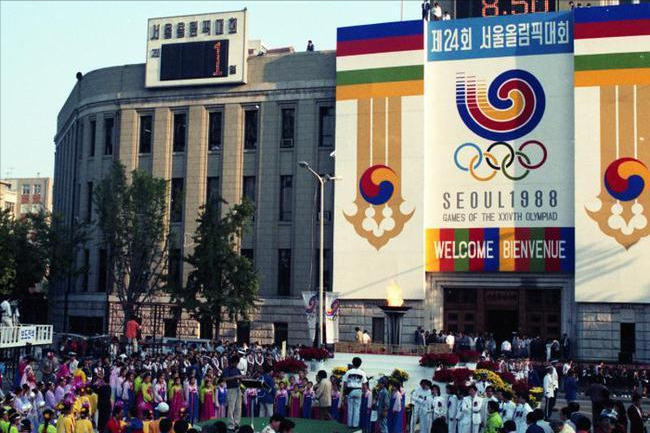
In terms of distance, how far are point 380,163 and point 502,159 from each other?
6482mm

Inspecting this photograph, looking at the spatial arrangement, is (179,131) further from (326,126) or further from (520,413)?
(520,413)

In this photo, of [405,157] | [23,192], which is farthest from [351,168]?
[23,192]

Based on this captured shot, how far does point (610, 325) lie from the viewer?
143 ft

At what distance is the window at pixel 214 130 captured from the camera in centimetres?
5372

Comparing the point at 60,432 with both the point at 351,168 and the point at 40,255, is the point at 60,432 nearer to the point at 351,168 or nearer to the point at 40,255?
the point at 351,168

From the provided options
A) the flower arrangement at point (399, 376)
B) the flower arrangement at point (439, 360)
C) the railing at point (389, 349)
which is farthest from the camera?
the railing at point (389, 349)

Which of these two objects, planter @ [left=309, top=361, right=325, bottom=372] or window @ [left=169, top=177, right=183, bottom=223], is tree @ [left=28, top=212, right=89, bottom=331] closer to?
window @ [left=169, top=177, right=183, bottom=223]

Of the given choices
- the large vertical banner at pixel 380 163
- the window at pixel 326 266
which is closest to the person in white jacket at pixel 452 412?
the large vertical banner at pixel 380 163

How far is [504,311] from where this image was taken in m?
46.9

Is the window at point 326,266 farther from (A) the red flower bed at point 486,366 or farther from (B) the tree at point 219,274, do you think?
(A) the red flower bed at point 486,366

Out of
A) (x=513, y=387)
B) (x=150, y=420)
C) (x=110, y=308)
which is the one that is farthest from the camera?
(x=110, y=308)

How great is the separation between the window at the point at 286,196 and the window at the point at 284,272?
6.77ft

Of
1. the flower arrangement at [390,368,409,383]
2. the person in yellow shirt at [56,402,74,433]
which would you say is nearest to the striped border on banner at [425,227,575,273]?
the flower arrangement at [390,368,409,383]

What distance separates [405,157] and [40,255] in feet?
74.8
